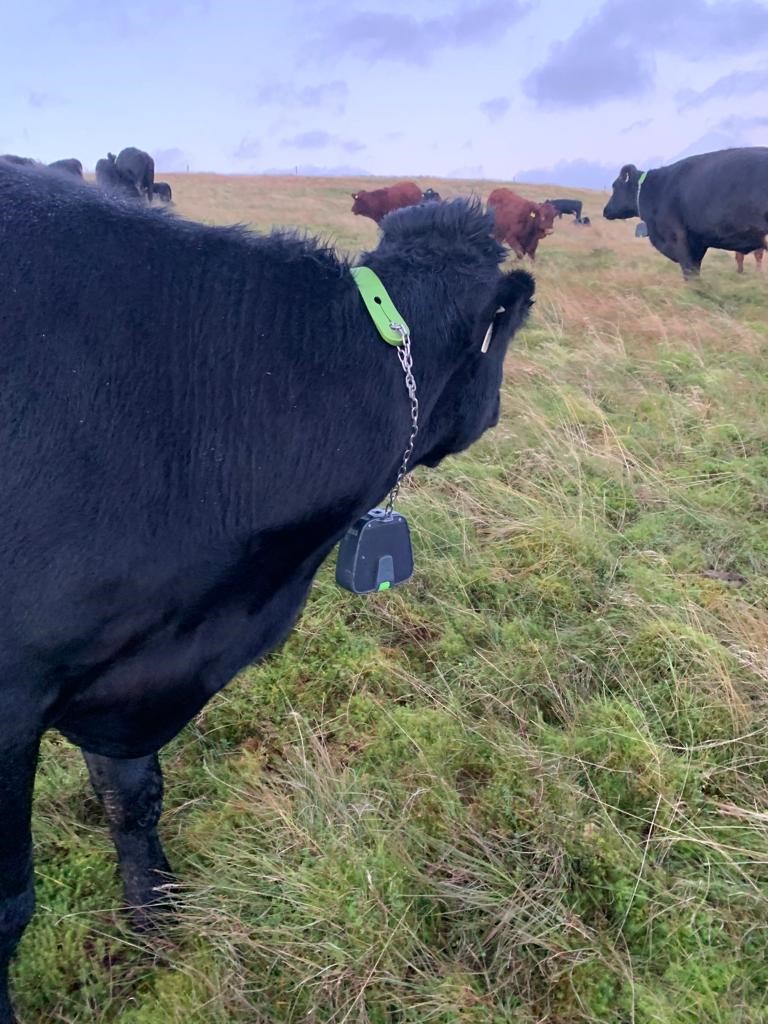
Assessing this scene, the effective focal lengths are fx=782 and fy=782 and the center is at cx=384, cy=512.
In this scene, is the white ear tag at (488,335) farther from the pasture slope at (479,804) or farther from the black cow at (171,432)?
the pasture slope at (479,804)

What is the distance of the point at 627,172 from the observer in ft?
54.3

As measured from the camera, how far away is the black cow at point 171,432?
1.47 m

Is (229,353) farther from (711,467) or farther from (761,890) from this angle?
(711,467)

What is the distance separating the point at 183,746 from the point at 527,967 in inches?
53.7

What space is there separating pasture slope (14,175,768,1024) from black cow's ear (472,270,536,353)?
1313 millimetres

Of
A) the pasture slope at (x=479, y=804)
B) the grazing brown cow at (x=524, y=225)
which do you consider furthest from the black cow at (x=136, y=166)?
the pasture slope at (x=479, y=804)

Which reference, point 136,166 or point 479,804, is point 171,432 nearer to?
point 479,804

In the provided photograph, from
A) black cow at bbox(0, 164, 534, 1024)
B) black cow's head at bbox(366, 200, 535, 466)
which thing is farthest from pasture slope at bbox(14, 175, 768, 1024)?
black cow's head at bbox(366, 200, 535, 466)

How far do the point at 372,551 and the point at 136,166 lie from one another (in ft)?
60.6

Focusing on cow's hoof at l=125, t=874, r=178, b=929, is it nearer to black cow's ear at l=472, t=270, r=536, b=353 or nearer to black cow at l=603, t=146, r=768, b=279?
black cow's ear at l=472, t=270, r=536, b=353

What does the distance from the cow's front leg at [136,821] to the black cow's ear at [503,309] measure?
1.50 meters

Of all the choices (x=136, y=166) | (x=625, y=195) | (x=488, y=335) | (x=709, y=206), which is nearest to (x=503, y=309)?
(x=488, y=335)

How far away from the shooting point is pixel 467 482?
4.46m

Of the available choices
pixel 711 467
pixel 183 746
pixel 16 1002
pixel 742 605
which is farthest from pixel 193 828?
pixel 711 467
